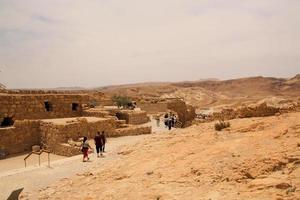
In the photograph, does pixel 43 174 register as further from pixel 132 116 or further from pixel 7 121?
pixel 132 116

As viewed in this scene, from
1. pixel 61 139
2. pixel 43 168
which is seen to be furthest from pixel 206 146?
pixel 61 139

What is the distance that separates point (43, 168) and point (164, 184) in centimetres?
604

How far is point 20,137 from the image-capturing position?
1981cm

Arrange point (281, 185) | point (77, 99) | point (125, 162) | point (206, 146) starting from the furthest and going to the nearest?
point (77, 99)
point (125, 162)
point (206, 146)
point (281, 185)

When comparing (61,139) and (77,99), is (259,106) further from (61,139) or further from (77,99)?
(77,99)

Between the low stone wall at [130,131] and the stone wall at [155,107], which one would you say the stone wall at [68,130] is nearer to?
the low stone wall at [130,131]

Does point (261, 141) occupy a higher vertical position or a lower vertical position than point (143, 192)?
higher

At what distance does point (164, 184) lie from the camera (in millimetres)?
9219

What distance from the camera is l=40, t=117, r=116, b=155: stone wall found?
18.5 m

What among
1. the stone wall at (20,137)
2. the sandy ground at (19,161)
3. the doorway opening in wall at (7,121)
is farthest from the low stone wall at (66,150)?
the doorway opening in wall at (7,121)

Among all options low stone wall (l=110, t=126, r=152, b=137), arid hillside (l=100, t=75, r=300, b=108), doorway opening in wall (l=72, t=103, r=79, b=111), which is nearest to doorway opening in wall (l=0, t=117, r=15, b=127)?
doorway opening in wall (l=72, t=103, r=79, b=111)

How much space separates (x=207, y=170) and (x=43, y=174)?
6090 mm

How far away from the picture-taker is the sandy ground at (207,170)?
314 inches

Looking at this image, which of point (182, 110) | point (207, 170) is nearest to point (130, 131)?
point (207, 170)
